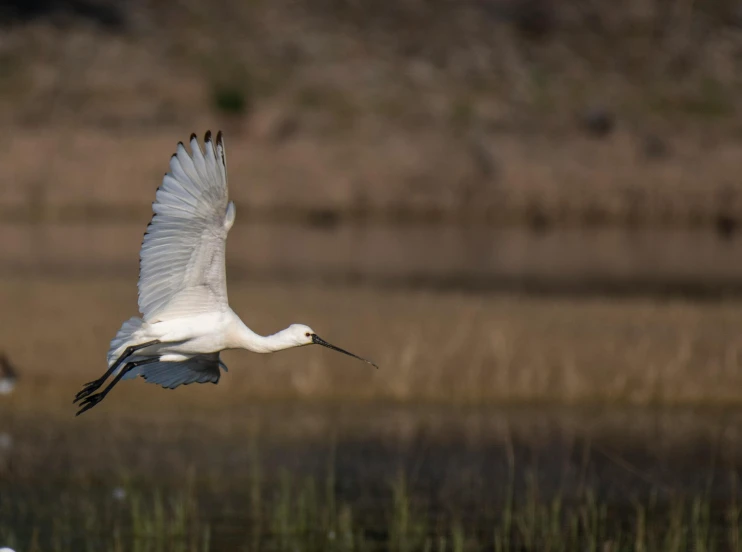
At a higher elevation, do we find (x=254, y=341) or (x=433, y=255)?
(x=433, y=255)

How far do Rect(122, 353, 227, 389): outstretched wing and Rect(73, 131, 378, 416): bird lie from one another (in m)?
0.15

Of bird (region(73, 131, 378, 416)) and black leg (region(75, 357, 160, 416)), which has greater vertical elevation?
bird (region(73, 131, 378, 416))

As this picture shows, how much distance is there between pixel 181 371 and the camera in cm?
994

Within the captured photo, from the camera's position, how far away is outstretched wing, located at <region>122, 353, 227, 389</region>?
988cm

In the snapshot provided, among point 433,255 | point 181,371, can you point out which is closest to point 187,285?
point 181,371

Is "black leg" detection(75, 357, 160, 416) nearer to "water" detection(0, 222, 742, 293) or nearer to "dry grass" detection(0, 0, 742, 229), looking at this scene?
"water" detection(0, 222, 742, 293)

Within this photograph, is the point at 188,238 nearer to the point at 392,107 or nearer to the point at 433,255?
the point at 433,255

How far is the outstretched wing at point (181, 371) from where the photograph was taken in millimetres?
9875

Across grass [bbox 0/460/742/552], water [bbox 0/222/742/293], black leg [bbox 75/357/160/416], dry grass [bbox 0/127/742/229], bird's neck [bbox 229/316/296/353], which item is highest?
dry grass [bbox 0/127/742/229]

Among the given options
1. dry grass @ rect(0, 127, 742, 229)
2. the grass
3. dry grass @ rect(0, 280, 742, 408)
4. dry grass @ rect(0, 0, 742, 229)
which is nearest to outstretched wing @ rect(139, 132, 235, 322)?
the grass

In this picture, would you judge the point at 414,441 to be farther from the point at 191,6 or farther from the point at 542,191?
the point at 191,6

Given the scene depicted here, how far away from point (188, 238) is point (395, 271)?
18.3 m

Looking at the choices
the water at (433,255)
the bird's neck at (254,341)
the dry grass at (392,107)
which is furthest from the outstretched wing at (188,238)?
the dry grass at (392,107)

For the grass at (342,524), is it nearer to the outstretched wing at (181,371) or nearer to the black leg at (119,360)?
the outstretched wing at (181,371)
